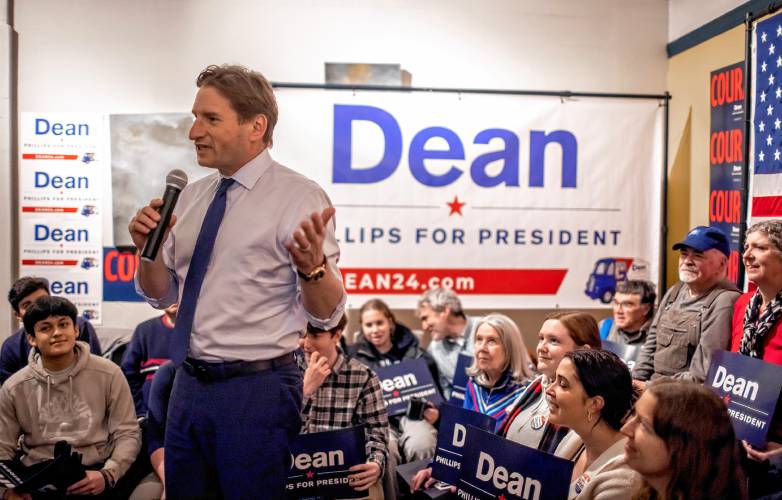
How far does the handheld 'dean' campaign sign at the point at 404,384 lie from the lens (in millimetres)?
4195

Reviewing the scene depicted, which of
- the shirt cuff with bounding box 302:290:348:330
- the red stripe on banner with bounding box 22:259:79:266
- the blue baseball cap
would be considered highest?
the blue baseball cap

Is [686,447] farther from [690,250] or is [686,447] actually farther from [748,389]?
[690,250]

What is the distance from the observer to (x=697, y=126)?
5.27 metres

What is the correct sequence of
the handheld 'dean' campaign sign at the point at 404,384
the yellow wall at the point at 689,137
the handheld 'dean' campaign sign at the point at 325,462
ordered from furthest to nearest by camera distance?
the yellow wall at the point at 689,137 → the handheld 'dean' campaign sign at the point at 404,384 → the handheld 'dean' campaign sign at the point at 325,462

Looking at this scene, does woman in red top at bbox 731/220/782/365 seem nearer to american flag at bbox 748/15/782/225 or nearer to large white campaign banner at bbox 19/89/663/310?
american flag at bbox 748/15/782/225

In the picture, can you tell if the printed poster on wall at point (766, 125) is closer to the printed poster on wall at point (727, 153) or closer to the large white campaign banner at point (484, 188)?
the printed poster on wall at point (727, 153)

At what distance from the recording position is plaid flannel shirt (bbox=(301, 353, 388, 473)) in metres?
3.44

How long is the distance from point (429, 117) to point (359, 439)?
2.94 metres

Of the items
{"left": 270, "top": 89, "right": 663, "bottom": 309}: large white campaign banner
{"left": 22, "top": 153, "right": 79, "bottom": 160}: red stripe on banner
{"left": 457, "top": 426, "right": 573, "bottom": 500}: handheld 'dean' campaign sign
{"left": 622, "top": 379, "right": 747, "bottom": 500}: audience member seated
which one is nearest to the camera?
{"left": 622, "top": 379, "right": 747, "bottom": 500}: audience member seated

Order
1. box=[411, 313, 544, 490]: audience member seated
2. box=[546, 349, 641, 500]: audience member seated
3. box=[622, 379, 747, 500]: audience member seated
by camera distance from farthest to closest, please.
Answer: box=[411, 313, 544, 490]: audience member seated
box=[546, 349, 641, 500]: audience member seated
box=[622, 379, 747, 500]: audience member seated

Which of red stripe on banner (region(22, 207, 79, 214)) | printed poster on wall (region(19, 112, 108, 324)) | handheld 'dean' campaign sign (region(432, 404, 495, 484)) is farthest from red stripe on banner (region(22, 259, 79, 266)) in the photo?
handheld 'dean' campaign sign (region(432, 404, 495, 484))

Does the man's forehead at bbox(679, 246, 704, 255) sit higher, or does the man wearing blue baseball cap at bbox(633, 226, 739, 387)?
the man's forehead at bbox(679, 246, 704, 255)

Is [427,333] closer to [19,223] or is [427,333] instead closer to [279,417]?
[19,223]

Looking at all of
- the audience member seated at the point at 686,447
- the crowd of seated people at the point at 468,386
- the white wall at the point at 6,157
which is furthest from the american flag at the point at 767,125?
the white wall at the point at 6,157
